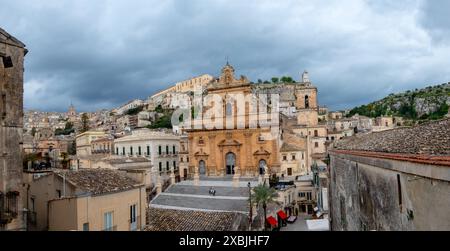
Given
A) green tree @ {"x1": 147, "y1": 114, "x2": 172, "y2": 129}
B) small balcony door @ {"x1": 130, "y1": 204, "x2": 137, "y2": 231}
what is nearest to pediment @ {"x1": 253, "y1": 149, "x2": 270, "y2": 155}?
small balcony door @ {"x1": 130, "y1": 204, "x2": 137, "y2": 231}

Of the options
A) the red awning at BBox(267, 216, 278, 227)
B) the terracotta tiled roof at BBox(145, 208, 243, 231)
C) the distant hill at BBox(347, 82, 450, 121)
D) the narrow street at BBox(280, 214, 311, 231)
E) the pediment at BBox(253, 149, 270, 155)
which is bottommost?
the narrow street at BBox(280, 214, 311, 231)

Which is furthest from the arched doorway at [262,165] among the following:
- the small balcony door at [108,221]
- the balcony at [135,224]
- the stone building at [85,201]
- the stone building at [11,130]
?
the stone building at [11,130]

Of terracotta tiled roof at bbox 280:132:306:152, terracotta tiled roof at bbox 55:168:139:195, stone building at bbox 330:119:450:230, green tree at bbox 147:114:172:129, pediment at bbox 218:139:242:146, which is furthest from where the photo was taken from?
green tree at bbox 147:114:172:129

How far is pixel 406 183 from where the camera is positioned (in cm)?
742

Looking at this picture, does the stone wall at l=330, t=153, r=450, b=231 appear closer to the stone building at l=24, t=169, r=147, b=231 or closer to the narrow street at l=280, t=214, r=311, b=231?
the stone building at l=24, t=169, r=147, b=231

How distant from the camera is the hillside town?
8.16m

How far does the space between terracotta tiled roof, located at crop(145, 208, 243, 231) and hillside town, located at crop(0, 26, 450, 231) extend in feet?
0.19

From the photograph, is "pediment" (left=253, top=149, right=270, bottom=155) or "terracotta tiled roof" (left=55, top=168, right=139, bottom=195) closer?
"terracotta tiled roof" (left=55, top=168, right=139, bottom=195)

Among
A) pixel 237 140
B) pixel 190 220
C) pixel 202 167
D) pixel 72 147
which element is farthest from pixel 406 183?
pixel 72 147

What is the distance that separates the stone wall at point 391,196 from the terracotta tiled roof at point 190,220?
6526 millimetres

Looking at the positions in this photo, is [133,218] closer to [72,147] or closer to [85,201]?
[85,201]

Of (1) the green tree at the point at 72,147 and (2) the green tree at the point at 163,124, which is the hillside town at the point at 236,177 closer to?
(1) the green tree at the point at 72,147

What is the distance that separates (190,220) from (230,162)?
25512mm

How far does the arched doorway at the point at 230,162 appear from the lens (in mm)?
44469
